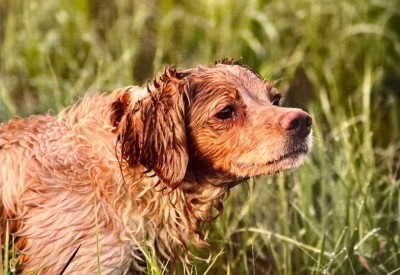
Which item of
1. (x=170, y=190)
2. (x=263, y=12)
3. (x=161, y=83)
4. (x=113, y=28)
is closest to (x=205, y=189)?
(x=170, y=190)

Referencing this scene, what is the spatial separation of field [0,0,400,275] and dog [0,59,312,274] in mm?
512

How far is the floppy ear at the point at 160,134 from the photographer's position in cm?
384

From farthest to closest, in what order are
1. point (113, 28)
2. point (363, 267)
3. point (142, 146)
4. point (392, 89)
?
point (392, 89) → point (113, 28) → point (363, 267) → point (142, 146)

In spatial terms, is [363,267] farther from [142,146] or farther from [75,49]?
[75,49]

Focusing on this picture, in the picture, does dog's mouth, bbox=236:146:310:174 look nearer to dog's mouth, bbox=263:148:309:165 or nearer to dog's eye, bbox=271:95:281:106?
dog's mouth, bbox=263:148:309:165

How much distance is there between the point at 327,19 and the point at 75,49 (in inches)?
60.6

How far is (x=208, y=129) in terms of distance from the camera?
391cm

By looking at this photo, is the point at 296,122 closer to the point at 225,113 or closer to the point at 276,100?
the point at 225,113

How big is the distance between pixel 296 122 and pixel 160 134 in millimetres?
525

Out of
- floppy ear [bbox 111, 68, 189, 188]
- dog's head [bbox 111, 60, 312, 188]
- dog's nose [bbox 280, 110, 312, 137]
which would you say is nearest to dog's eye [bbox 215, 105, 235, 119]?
dog's head [bbox 111, 60, 312, 188]

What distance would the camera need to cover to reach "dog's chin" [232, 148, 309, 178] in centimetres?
378

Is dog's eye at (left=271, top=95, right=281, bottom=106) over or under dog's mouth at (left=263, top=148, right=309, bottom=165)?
over

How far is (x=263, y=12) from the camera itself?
5.94m

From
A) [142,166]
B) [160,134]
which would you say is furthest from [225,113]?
[142,166]
